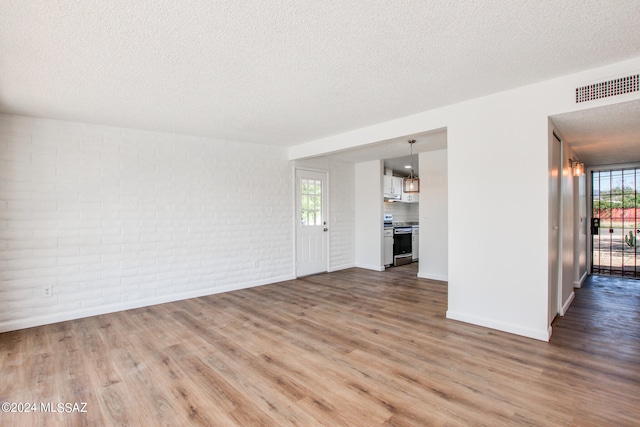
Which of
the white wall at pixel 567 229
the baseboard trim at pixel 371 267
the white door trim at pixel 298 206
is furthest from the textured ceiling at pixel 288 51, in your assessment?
the baseboard trim at pixel 371 267

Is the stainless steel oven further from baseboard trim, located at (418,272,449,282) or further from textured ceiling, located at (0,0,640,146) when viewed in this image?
textured ceiling, located at (0,0,640,146)

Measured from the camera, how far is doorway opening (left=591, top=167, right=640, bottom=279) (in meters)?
5.95

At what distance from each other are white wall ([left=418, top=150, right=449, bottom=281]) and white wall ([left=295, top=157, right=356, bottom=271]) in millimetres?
1665

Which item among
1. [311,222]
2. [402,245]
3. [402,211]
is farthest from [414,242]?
[311,222]

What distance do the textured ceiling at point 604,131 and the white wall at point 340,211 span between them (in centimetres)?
399

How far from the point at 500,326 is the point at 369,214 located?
3912mm

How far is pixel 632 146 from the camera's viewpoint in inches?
167

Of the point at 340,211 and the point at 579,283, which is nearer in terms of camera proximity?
the point at 579,283

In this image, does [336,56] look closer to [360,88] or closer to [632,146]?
[360,88]

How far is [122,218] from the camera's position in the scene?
4.24 m

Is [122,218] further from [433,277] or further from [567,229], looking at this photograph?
[567,229]

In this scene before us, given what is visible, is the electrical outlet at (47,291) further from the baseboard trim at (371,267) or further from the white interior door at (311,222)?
the baseboard trim at (371,267)

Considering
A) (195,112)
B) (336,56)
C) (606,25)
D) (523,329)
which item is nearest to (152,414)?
(336,56)

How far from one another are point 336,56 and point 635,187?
6.92 meters
